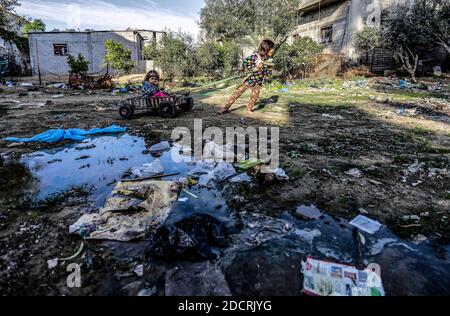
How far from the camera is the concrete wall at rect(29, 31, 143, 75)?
22141 millimetres

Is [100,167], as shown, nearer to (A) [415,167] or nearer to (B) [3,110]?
(A) [415,167]

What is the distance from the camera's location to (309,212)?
8.62ft

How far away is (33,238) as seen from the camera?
7.42 ft

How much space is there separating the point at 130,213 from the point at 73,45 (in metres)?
24.6

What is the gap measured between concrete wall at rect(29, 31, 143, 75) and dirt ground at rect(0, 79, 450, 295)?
16.5 meters

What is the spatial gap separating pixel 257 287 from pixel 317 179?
1888mm

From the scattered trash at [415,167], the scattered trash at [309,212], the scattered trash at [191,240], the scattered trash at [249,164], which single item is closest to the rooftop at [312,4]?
the scattered trash at [415,167]

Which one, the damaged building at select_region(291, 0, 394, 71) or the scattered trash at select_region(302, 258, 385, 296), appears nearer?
the scattered trash at select_region(302, 258, 385, 296)

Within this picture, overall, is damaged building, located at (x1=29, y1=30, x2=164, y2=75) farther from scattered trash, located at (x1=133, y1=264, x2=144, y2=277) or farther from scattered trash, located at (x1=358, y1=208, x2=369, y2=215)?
scattered trash, located at (x1=133, y1=264, x2=144, y2=277)

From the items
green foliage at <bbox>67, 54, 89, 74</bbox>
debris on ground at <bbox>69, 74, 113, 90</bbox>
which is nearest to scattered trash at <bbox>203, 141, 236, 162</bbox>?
debris on ground at <bbox>69, 74, 113, 90</bbox>

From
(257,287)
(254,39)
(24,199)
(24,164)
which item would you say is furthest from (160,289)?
(254,39)

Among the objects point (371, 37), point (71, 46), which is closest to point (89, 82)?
point (71, 46)

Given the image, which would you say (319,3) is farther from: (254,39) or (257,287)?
(257,287)

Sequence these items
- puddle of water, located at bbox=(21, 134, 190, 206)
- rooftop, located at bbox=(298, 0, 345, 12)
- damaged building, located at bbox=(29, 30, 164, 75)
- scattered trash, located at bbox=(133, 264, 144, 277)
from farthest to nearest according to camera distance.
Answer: damaged building, located at bbox=(29, 30, 164, 75) < rooftop, located at bbox=(298, 0, 345, 12) < puddle of water, located at bbox=(21, 134, 190, 206) < scattered trash, located at bbox=(133, 264, 144, 277)
